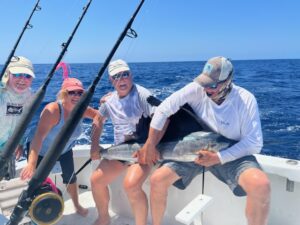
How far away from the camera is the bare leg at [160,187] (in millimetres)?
2223

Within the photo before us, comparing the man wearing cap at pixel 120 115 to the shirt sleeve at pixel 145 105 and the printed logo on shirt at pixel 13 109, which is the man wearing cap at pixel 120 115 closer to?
the shirt sleeve at pixel 145 105

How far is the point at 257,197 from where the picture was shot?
6.46ft

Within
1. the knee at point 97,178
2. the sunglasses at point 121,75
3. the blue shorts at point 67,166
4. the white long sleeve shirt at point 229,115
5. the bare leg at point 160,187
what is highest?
the white long sleeve shirt at point 229,115

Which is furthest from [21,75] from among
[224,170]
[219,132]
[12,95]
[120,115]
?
[224,170]

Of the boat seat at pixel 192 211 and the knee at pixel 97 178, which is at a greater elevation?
the boat seat at pixel 192 211

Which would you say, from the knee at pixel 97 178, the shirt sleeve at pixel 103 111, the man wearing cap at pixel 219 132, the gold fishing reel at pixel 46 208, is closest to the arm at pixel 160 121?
the man wearing cap at pixel 219 132

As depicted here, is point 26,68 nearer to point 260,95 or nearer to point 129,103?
point 129,103

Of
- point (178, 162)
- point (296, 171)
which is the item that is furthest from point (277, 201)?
point (178, 162)

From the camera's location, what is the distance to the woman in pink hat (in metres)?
2.43

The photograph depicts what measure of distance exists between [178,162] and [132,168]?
329 mm

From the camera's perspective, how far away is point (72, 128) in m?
1.65

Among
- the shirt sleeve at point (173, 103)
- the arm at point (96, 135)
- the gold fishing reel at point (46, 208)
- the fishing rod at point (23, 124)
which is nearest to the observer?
the fishing rod at point (23, 124)

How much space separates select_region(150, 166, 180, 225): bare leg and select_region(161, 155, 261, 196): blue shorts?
5 centimetres

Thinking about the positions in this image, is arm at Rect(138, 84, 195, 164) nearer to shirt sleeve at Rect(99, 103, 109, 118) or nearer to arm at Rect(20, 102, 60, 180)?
shirt sleeve at Rect(99, 103, 109, 118)
